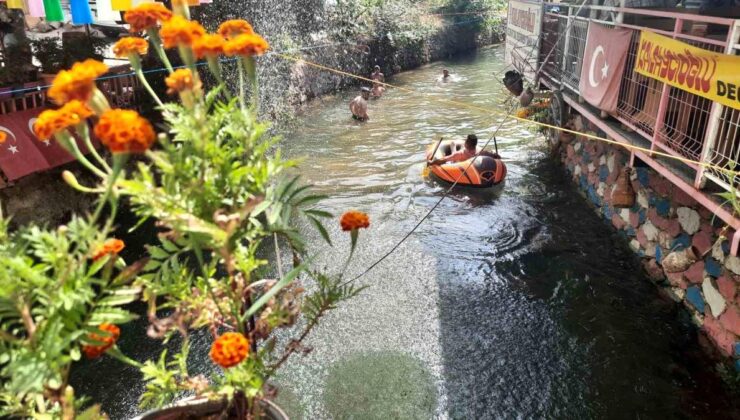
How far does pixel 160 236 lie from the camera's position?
177 centimetres

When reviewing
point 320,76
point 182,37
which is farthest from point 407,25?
point 182,37

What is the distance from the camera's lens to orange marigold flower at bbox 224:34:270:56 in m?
1.76

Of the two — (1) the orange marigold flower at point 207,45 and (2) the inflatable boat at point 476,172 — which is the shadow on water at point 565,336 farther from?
(1) the orange marigold flower at point 207,45

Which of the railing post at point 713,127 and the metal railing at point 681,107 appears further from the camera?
the metal railing at point 681,107

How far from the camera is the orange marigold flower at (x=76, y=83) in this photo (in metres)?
1.53

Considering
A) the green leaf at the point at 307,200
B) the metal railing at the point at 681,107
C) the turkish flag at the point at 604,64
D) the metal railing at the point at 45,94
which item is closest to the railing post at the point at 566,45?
the metal railing at the point at 681,107

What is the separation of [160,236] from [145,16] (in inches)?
30.6

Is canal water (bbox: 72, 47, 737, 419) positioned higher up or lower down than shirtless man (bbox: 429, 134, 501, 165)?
lower down

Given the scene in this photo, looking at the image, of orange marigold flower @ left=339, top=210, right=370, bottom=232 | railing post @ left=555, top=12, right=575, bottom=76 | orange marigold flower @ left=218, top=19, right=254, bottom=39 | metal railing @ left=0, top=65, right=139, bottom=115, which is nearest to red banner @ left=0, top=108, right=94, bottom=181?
metal railing @ left=0, top=65, right=139, bottom=115

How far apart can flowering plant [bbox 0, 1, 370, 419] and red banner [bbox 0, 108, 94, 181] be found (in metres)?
5.23

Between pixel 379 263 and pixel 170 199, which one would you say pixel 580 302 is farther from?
pixel 170 199

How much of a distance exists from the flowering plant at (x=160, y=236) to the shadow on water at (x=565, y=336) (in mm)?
3146

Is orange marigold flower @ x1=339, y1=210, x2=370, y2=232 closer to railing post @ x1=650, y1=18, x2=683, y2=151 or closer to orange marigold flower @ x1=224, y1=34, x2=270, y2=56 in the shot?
orange marigold flower @ x1=224, y1=34, x2=270, y2=56

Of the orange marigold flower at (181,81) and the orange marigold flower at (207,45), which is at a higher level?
the orange marigold flower at (207,45)
